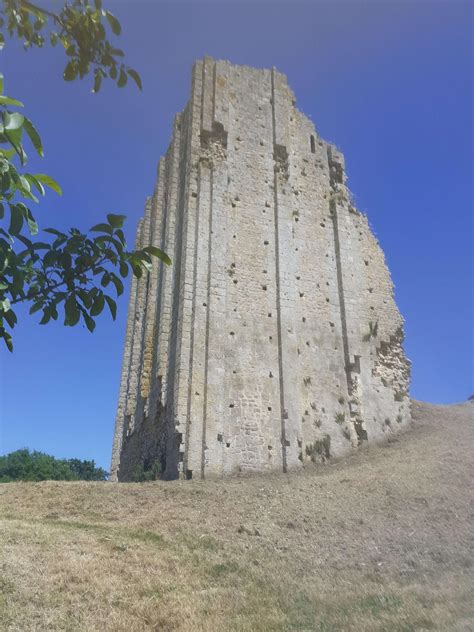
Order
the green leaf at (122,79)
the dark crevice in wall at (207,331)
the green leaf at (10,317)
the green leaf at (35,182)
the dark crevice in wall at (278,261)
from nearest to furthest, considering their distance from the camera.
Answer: the green leaf at (35,182) → the green leaf at (10,317) → the green leaf at (122,79) → the dark crevice in wall at (207,331) → the dark crevice in wall at (278,261)

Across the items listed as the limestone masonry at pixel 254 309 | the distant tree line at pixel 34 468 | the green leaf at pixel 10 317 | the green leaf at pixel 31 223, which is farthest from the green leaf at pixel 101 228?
the distant tree line at pixel 34 468

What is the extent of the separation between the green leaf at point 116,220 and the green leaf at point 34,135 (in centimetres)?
56

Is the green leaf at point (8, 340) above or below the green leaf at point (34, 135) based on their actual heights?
below

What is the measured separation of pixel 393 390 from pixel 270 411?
459cm

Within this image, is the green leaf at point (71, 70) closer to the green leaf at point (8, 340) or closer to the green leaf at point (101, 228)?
the green leaf at point (101, 228)

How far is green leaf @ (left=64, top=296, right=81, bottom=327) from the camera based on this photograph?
9.92 feet

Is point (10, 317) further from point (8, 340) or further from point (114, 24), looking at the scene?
point (114, 24)

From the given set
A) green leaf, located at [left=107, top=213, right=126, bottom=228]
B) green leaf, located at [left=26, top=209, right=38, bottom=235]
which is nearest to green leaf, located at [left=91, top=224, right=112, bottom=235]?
green leaf, located at [left=107, top=213, right=126, bottom=228]

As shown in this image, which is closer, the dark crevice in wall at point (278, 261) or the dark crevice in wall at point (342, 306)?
the dark crevice in wall at point (278, 261)

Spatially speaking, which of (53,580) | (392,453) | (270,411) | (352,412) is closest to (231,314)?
(270,411)

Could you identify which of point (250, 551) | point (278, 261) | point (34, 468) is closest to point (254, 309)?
point (278, 261)

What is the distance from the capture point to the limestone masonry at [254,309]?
1409 centimetres

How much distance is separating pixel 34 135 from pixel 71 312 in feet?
3.10

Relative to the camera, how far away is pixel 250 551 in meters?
8.55
